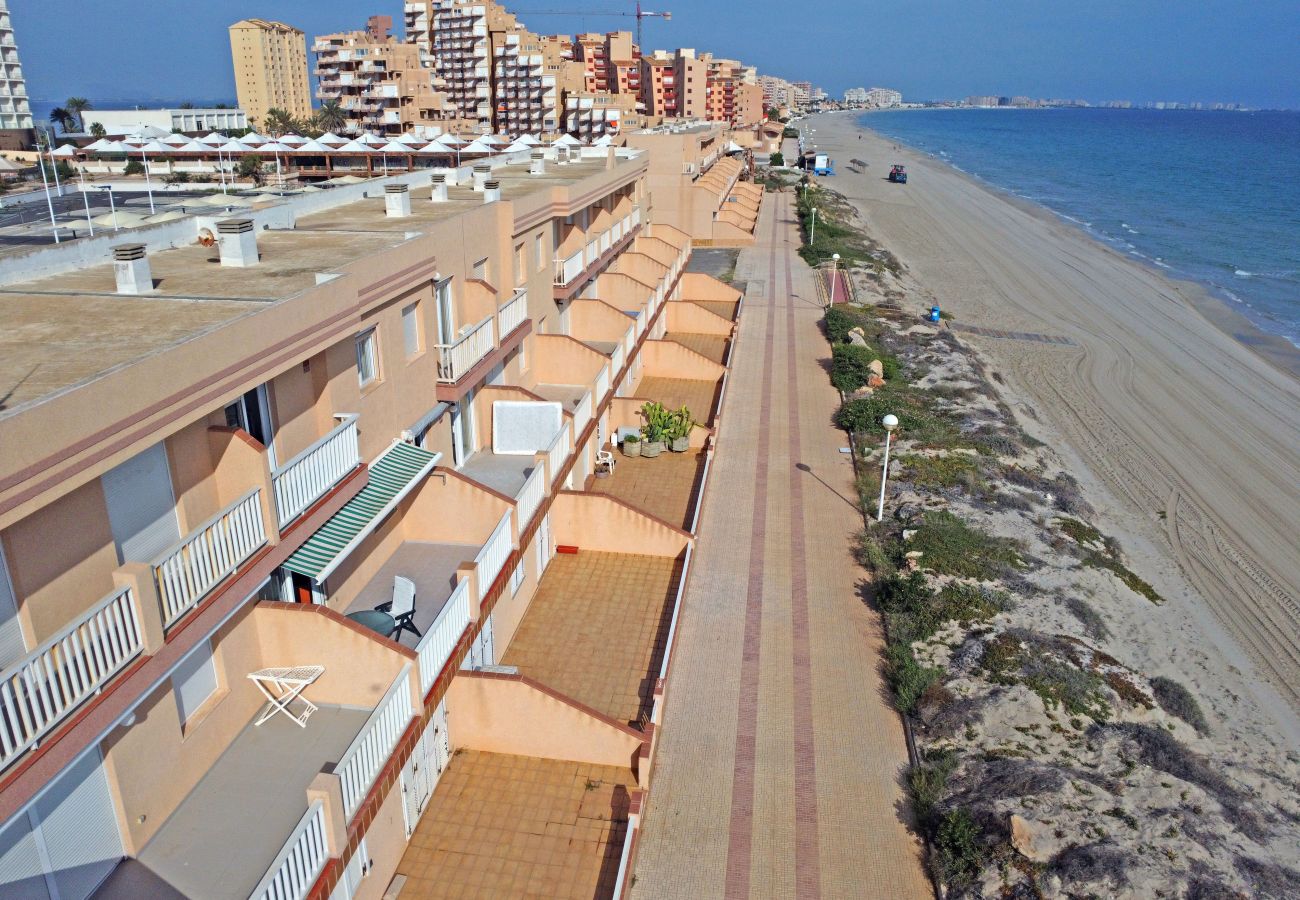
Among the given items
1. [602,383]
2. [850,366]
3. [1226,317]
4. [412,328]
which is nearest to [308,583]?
[412,328]

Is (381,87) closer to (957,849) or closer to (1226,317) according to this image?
(1226,317)

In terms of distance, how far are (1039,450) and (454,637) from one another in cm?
2046

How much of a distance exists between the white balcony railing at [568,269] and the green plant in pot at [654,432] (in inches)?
163

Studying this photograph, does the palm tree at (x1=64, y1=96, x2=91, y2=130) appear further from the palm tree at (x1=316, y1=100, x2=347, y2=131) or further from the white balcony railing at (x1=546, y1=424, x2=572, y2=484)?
the white balcony railing at (x1=546, y1=424, x2=572, y2=484)

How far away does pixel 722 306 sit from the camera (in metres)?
39.6

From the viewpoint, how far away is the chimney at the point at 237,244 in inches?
522

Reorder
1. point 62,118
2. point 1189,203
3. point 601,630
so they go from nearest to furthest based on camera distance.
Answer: point 601,630 → point 1189,203 → point 62,118

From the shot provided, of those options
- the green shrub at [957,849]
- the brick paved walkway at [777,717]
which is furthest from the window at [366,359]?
the green shrub at [957,849]

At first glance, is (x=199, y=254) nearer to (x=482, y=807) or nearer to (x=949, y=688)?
(x=482, y=807)

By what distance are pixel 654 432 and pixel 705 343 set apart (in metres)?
11.7

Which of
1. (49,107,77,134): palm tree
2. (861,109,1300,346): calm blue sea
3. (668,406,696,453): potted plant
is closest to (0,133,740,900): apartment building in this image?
(668,406,696,453): potted plant

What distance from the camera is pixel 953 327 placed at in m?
41.2

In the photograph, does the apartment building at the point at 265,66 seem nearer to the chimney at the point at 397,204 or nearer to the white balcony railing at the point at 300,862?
the chimney at the point at 397,204

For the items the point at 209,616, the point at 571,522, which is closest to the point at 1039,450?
the point at 571,522
